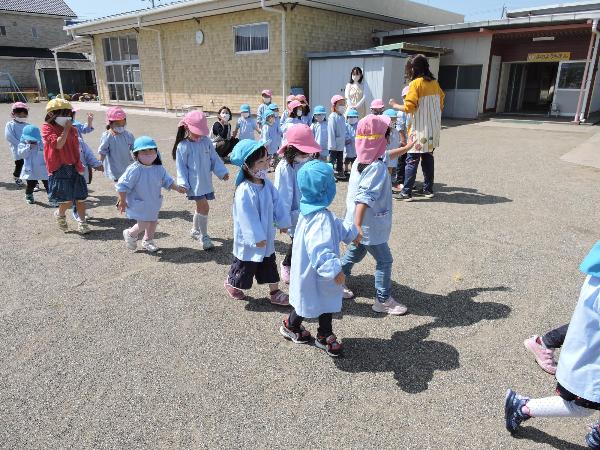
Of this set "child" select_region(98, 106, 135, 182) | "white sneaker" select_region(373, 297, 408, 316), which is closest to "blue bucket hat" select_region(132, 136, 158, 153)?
"child" select_region(98, 106, 135, 182)

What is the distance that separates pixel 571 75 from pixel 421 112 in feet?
46.9

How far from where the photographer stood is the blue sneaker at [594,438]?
2213mm

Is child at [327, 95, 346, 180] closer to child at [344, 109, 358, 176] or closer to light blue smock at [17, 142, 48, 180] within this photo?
child at [344, 109, 358, 176]

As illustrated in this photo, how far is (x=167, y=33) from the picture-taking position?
61.8 feet

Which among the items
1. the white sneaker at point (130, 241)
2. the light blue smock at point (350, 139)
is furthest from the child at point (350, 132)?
the white sneaker at point (130, 241)

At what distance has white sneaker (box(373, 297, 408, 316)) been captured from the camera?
140 inches

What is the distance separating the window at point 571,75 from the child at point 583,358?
18182 mm

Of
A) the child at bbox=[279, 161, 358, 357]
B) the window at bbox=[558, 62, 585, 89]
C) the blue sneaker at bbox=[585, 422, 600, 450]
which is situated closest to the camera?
the blue sneaker at bbox=[585, 422, 600, 450]

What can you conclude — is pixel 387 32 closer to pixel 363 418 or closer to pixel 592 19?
pixel 592 19

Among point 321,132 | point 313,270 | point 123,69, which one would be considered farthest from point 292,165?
point 123,69

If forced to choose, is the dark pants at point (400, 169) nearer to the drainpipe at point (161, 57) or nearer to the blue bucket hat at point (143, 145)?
the blue bucket hat at point (143, 145)

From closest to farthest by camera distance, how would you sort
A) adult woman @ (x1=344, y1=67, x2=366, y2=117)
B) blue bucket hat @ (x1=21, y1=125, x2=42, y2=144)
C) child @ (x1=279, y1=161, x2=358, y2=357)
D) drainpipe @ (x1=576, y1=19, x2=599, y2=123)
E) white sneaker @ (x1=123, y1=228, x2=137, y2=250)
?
child @ (x1=279, y1=161, x2=358, y2=357), white sneaker @ (x1=123, y1=228, x2=137, y2=250), blue bucket hat @ (x1=21, y1=125, x2=42, y2=144), adult woman @ (x1=344, y1=67, x2=366, y2=117), drainpipe @ (x1=576, y1=19, x2=599, y2=123)

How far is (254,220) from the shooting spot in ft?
11.1

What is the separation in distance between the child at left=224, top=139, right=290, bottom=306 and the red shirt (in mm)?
2862
